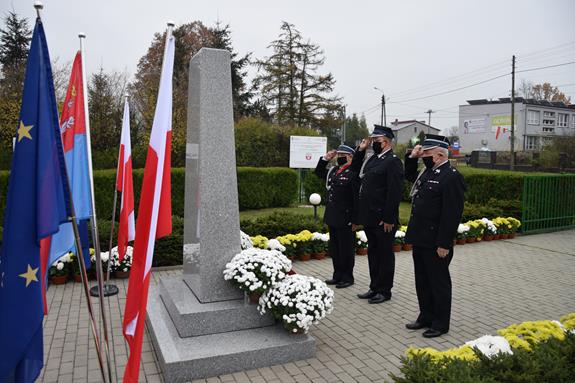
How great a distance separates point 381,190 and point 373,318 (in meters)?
1.63

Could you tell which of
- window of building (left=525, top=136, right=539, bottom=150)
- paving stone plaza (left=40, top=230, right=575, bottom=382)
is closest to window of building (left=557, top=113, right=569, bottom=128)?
window of building (left=525, top=136, right=539, bottom=150)

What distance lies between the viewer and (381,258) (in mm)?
5910

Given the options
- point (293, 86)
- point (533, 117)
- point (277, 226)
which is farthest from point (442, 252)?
point (533, 117)

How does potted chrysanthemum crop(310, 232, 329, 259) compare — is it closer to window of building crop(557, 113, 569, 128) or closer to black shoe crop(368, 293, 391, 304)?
black shoe crop(368, 293, 391, 304)

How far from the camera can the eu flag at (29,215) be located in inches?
92.6

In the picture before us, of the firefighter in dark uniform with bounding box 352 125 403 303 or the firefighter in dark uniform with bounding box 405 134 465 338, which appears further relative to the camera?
the firefighter in dark uniform with bounding box 352 125 403 303

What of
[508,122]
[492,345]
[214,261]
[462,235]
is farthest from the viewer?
[508,122]

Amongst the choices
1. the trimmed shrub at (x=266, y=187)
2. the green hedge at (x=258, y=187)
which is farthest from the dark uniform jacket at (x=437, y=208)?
the trimmed shrub at (x=266, y=187)

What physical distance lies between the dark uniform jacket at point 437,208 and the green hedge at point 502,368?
1951 millimetres

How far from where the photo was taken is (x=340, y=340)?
4.82 m

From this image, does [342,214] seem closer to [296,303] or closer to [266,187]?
[296,303]

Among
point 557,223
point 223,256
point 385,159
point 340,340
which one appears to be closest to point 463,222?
point 557,223

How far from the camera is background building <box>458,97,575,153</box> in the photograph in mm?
57062

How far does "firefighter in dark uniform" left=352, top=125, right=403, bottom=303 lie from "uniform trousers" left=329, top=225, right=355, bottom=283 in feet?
1.41
